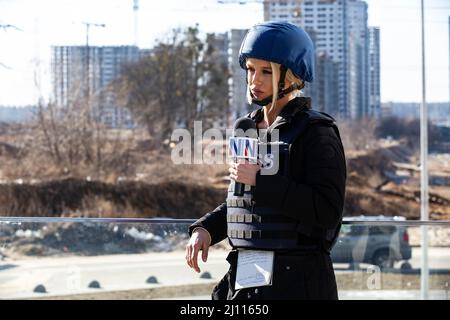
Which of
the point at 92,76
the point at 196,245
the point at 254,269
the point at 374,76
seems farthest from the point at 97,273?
the point at 374,76

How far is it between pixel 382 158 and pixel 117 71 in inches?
396

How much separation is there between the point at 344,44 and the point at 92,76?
9.48 metres

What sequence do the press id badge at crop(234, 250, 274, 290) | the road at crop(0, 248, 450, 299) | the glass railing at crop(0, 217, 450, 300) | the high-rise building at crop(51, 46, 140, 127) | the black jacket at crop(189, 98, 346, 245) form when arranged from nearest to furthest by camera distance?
the black jacket at crop(189, 98, 346, 245), the press id badge at crop(234, 250, 274, 290), the glass railing at crop(0, 217, 450, 300), the road at crop(0, 248, 450, 299), the high-rise building at crop(51, 46, 140, 127)

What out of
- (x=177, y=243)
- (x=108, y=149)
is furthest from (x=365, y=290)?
(x=108, y=149)

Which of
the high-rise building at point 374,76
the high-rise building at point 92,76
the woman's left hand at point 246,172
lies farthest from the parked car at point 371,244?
the high-rise building at point 374,76

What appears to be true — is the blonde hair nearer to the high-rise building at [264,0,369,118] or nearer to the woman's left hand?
the woman's left hand

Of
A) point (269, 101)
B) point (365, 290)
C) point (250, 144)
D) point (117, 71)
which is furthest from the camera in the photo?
point (117, 71)

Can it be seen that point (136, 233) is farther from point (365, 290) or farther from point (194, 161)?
point (194, 161)

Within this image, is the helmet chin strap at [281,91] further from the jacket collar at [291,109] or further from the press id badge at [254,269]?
the press id badge at [254,269]

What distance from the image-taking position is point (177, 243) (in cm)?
519

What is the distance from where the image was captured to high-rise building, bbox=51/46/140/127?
96.7 ft

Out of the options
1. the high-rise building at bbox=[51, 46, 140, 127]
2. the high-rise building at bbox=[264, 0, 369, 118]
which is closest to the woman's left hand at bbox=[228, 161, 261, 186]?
the high-rise building at bbox=[51, 46, 140, 127]

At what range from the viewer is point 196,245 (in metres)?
2.71

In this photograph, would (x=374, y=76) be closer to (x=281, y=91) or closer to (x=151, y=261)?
(x=151, y=261)
